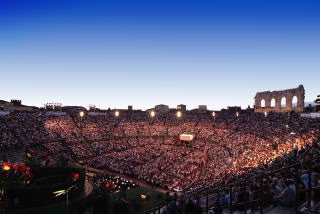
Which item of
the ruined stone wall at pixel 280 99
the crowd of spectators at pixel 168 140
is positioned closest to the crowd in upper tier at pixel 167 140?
the crowd of spectators at pixel 168 140

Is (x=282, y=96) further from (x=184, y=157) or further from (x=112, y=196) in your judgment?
(x=112, y=196)

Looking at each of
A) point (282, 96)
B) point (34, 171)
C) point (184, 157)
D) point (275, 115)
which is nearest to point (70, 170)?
point (34, 171)

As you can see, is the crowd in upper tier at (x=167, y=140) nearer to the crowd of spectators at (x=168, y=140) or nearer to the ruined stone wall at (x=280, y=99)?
the crowd of spectators at (x=168, y=140)

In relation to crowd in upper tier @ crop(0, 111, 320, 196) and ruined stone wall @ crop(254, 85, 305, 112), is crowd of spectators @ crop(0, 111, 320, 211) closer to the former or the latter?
crowd in upper tier @ crop(0, 111, 320, 196)

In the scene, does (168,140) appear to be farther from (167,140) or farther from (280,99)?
(280,99)


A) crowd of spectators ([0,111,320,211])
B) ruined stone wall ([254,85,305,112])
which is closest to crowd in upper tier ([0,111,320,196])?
crowd of spectators ([0,111,320,211])

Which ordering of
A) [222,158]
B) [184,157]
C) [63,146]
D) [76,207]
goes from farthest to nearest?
[63,146] < [184,157] < [222,158] < [76,207]

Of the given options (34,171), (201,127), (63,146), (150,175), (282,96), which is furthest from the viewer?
(201,127)
